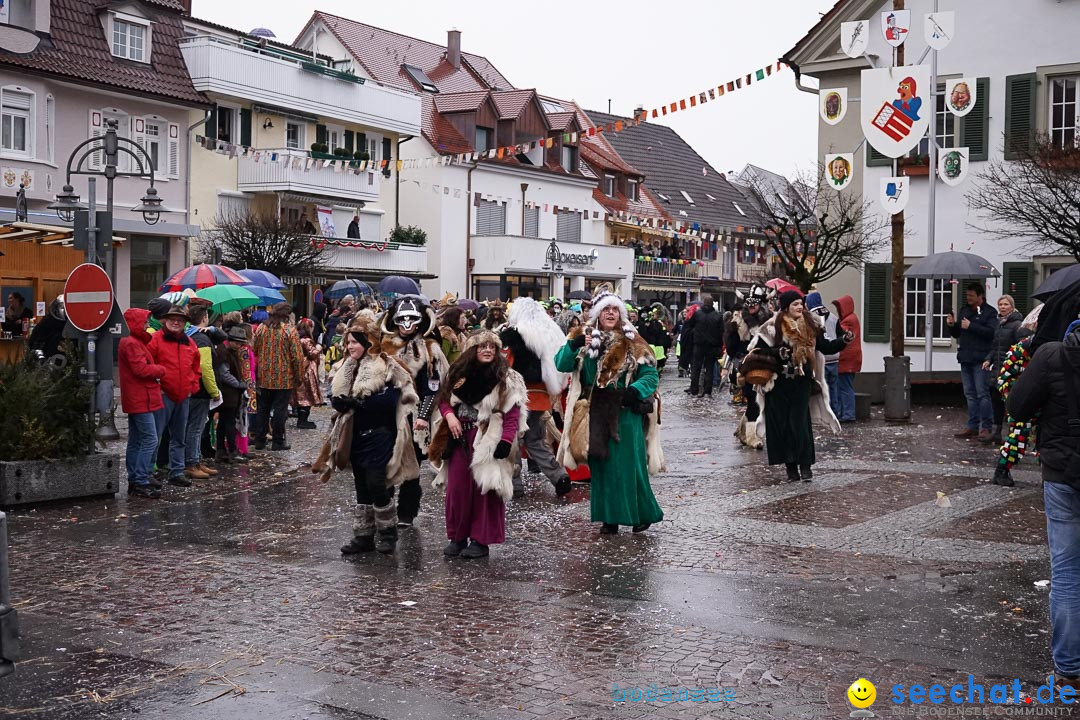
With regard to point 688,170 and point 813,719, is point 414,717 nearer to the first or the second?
point 813,719

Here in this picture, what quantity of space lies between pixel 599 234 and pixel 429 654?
2150 inches

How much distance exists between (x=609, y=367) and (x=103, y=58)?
2858 centimetres

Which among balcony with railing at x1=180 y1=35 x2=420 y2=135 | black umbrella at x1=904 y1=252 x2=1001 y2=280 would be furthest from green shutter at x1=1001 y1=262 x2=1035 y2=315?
balcony with railing at x1=180 y1=35 x2=420 y2=135

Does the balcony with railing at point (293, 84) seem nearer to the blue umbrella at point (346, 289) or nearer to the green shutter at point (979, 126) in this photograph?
the blue umbrella at point (346, 289)

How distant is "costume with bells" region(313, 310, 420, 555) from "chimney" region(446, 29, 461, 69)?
49837 millimetres

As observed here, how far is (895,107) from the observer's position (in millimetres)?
18844

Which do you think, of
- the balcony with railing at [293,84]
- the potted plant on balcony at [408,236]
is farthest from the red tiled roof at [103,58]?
the potted plant on balcony at [408,236]

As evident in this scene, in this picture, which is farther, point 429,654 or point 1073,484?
point 429,654

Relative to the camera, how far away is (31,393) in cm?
1116

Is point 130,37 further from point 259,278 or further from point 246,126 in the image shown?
point 259,278

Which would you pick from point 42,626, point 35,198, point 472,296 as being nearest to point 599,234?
point 472,296

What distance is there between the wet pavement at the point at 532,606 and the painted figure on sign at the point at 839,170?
10.6 meters

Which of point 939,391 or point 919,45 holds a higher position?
point 919,45

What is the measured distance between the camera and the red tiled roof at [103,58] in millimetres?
32438
